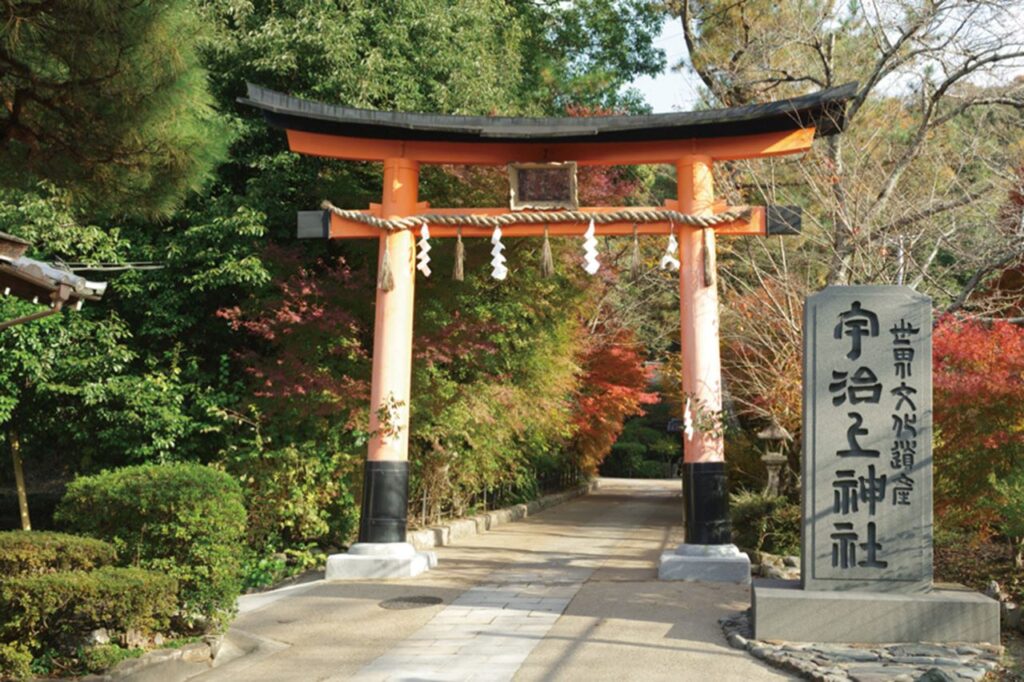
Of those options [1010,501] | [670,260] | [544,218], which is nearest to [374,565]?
[544,218]

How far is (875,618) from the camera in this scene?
802 cm

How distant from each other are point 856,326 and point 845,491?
1.46 metres

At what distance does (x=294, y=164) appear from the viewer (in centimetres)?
1488

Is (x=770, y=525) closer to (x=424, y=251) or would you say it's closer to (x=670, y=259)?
(x=670, y=259)

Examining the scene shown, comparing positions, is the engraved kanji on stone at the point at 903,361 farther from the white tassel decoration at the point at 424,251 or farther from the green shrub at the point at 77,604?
the green shrub at the point at 77,604

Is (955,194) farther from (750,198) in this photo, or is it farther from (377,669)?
(377,669)

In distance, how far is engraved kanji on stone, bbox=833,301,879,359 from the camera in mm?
8562

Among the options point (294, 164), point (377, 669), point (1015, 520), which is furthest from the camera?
point (294, 164)

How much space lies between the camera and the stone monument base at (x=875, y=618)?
7.94 meters

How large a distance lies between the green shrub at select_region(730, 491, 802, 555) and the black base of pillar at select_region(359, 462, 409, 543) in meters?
5.05

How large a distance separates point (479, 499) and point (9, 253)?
12.9 m

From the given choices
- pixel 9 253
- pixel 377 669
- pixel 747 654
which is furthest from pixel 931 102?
pixel 9 253

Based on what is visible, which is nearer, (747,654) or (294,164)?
(747,654)

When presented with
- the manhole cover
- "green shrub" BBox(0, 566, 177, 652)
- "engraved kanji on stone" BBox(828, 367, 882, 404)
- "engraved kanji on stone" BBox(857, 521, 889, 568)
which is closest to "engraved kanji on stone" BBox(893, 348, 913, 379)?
"engraved kanji on stone" BBox(828, 367, 882, 404)
